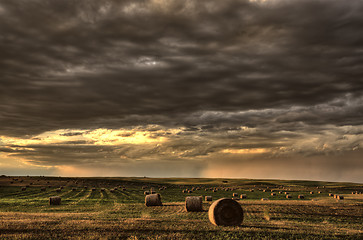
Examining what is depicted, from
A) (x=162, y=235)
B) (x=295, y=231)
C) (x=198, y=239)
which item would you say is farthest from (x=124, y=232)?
(x=295, y=231)

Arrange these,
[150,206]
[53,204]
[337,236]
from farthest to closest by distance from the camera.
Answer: [53,204], [150,206], [337,236]

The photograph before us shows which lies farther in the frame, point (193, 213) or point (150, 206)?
point (150, 206)

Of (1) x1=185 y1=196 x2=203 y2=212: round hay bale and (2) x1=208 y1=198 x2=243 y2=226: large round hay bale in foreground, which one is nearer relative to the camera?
(2) x1=208 y1=198 x2=243 y2=226: large round hay bale in foreground

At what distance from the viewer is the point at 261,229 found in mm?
20156

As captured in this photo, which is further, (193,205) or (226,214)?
(193,205)

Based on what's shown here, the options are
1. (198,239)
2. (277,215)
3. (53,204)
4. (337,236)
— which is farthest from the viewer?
(53,204)

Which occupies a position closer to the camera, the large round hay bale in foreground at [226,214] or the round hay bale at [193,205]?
the large round hay bale in foreground at [226,214]

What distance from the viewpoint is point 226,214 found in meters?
22.5

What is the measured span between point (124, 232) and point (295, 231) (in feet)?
33.1

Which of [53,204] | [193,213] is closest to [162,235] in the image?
[193,213]

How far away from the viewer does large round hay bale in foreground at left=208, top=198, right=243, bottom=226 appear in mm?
22172

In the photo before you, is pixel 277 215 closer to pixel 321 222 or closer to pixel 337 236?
pixel 321 222

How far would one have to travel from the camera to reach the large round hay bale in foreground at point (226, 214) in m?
22.2

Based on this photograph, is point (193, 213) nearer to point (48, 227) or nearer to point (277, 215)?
point (277, 215)
